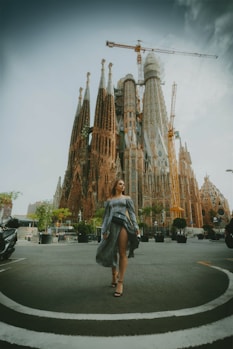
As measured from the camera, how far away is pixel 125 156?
57219mm

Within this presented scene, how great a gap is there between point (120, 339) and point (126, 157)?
56.0 metres

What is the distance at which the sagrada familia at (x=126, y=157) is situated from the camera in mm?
50344

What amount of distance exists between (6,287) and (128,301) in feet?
6.05

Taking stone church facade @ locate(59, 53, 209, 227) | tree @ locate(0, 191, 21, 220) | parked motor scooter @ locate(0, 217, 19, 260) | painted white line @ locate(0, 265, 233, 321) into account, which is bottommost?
painted white line @ locate(0, 265, 233, 321)

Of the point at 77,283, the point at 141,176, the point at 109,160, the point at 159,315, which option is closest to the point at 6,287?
the point at 77,283

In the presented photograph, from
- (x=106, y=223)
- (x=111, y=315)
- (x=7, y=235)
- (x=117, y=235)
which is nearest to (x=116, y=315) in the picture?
(x=111, y=315)

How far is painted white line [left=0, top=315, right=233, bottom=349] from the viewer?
1343mm

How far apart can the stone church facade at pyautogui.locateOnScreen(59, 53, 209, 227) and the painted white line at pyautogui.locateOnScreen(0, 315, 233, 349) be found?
4460 cm

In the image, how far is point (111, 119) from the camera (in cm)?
5525

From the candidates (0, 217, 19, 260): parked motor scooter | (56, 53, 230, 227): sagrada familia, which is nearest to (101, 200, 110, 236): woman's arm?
(0, 217, 19, 260): parked motor scooter

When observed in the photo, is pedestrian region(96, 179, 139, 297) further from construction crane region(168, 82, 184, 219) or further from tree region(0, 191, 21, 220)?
construction crane region(168, 82, 184, 219)

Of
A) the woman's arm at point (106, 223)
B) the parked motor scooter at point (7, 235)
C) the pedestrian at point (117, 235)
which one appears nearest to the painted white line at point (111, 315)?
the pedestrian at point (117, 235)

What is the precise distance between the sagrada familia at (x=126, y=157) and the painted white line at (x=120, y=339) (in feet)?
143

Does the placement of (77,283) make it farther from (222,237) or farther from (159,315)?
(222,237)
